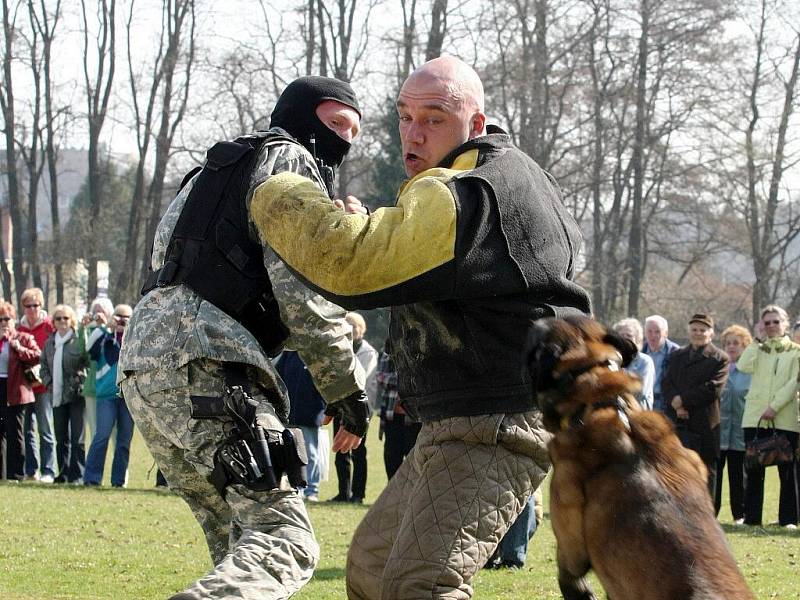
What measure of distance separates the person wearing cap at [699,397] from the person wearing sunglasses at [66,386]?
704 cm

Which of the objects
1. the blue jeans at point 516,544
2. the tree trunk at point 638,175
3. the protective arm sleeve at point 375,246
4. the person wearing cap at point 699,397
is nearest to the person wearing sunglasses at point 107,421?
the person wearing cap at point 699,397

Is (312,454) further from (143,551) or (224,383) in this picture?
(224,383)

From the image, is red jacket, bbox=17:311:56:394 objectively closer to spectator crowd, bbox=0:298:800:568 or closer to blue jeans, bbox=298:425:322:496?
spectator crowd, bbox=0:298:800:568

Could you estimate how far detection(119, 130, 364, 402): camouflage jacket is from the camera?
13.7 feet

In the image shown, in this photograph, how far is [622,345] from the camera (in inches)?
127

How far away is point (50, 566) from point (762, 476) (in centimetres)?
723

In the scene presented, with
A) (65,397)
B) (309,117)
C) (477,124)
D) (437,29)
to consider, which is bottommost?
(65,397)

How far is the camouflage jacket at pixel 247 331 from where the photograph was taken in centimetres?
A: 418

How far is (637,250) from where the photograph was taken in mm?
35781

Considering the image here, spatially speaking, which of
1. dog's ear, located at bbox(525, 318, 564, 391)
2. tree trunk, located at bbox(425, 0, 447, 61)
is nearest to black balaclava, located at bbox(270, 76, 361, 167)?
dog's ear, located at bbox(525, 318, 564, 391)

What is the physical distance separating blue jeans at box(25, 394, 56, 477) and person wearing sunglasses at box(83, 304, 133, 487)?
1.20 metres

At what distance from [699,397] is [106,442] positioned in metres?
6.90

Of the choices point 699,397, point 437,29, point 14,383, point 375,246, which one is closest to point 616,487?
point 375,246

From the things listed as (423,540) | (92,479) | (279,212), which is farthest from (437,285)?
(92,479)
